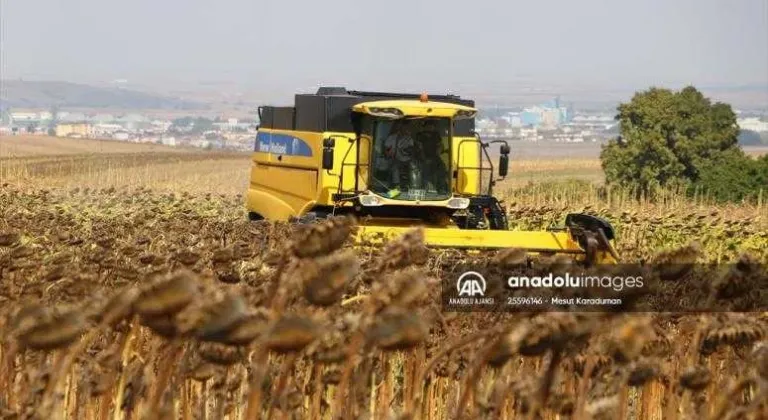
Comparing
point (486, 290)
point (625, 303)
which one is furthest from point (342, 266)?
point (486, 290)

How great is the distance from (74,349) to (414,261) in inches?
44.7

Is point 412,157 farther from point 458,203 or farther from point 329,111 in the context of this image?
point 329,111

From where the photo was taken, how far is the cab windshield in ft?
53.0

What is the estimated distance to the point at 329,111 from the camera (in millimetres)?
16828

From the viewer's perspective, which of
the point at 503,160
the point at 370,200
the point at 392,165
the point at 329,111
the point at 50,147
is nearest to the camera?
the point at 370,200

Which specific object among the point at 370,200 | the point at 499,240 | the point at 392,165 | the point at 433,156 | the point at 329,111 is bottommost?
the point at 499,240

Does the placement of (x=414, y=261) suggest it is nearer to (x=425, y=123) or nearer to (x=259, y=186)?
(x=425, y=123)

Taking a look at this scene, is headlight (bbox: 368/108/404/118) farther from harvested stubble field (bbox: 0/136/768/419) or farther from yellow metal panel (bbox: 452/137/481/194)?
harvested stubble field (bbox: 0/136/768/419)

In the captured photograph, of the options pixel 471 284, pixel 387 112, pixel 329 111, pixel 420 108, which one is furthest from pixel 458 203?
pixel 471 284

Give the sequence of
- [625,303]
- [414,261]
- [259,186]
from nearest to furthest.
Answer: [625,303] < [414,261] < [259,186]

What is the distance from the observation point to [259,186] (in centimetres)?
2005

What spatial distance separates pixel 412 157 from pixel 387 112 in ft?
2.32

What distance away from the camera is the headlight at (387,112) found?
15852 mm

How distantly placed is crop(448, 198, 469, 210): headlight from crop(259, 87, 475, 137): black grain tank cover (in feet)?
5.17
